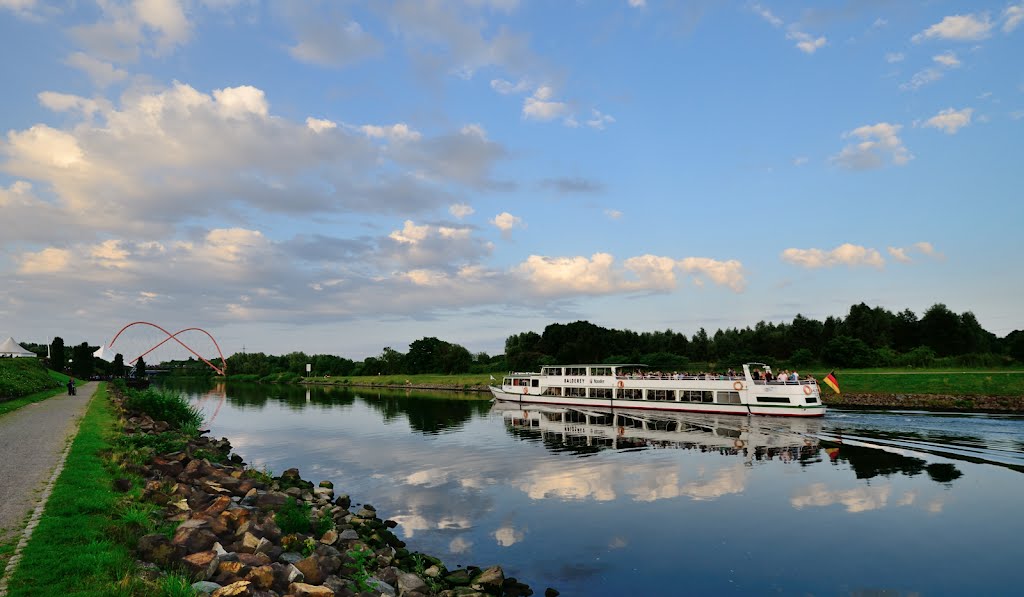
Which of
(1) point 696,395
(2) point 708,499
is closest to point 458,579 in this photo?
(2) point 708,499

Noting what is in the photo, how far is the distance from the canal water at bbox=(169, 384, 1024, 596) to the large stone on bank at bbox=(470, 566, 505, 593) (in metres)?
1.70

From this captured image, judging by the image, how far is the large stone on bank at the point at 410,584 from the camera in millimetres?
17812

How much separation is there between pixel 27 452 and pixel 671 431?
53025 mm

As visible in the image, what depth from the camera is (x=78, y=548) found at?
14977 millimetres

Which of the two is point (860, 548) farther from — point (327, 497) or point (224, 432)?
point (224, 432)

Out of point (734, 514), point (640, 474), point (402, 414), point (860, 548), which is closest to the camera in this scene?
point (860, 548)

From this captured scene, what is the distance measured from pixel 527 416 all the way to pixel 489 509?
A: 48998 mm

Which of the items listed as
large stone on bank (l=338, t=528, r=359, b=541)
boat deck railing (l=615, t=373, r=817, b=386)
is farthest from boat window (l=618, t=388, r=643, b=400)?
large stone on bank (l=338, t=528, r=359, b=541)

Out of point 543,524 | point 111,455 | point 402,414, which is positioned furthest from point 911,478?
point 402,414

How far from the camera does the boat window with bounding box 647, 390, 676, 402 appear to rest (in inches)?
3184

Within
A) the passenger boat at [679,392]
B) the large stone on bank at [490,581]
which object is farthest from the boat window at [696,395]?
the large stone on bank at [490,581]

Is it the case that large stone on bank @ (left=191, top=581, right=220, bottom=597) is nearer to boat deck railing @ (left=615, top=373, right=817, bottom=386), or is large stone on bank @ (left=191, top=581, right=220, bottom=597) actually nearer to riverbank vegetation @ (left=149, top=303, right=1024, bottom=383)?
boat deck railing @ (left=615, top=373, right=817, bottom=386)

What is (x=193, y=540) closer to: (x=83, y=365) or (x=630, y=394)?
(x=630, y=394)

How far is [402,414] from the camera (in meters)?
85.3
